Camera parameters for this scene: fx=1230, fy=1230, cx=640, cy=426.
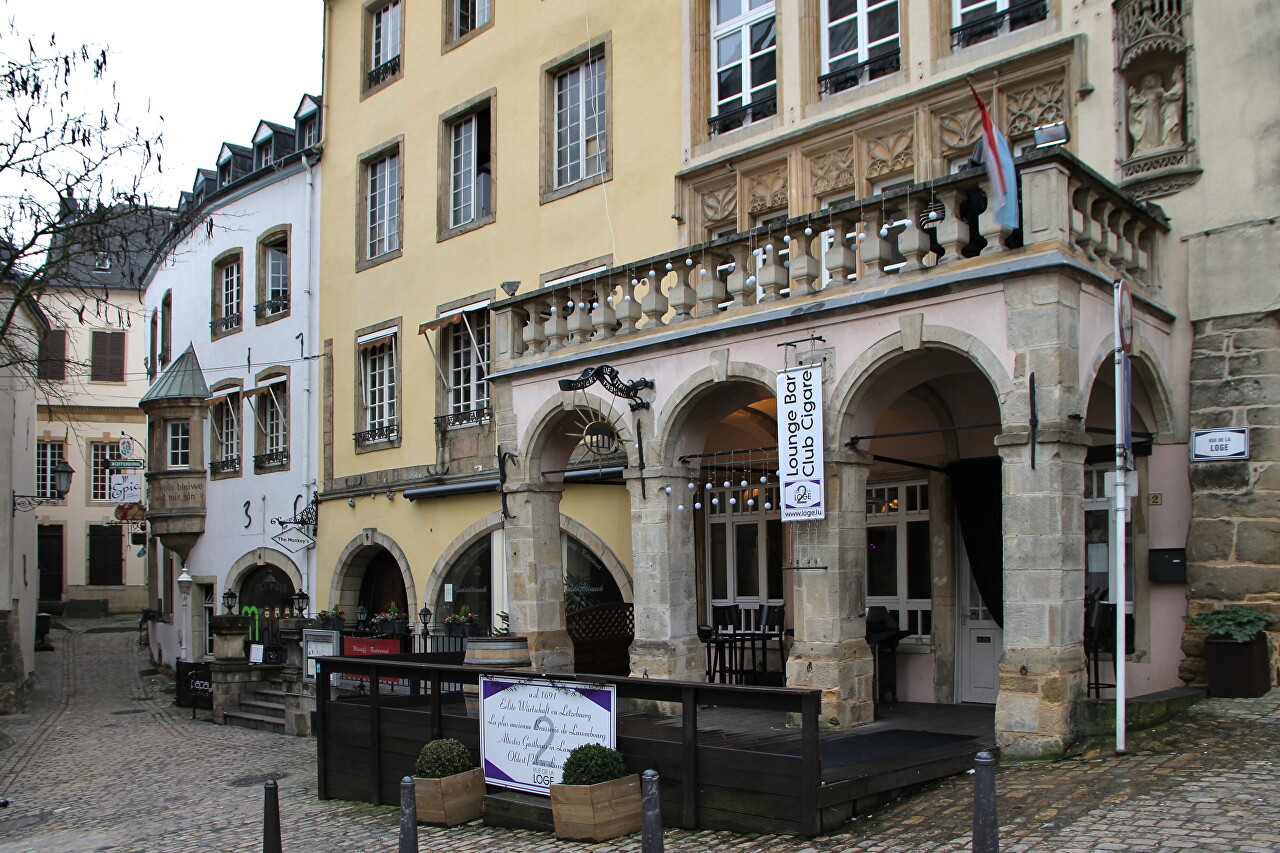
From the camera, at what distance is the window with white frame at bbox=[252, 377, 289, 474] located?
24844 mm

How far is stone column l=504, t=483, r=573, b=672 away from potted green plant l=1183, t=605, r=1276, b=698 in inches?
261

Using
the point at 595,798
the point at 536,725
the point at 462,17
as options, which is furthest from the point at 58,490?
the point at 595,798

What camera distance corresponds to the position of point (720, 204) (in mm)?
15750

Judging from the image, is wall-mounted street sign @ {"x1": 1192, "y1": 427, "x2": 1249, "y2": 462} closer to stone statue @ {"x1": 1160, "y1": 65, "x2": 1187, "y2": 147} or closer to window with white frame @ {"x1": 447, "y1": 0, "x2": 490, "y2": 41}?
stone statue @ {"x1": 1160, "y1": 65, "x2": 1187, "y2": 147}

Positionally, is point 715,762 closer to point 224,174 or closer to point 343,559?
point 343,559

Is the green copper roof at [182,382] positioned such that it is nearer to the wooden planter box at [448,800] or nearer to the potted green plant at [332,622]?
the potted green plant at [332,622]

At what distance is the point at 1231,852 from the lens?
643 cm

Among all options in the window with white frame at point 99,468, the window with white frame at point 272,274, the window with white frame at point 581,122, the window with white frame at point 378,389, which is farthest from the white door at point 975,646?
the window with white frame at point 99,468

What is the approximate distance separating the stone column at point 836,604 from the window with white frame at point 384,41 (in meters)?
14.9

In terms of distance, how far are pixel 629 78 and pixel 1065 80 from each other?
6.71 m

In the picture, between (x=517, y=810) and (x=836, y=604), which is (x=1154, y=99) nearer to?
(x=836, y=604)

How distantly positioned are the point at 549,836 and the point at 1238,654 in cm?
578

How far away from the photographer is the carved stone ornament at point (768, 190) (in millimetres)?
14883

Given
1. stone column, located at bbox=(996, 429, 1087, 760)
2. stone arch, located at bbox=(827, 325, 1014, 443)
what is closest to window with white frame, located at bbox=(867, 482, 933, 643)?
stone arch, located at bbox=(827, 325, 1014, 443)
